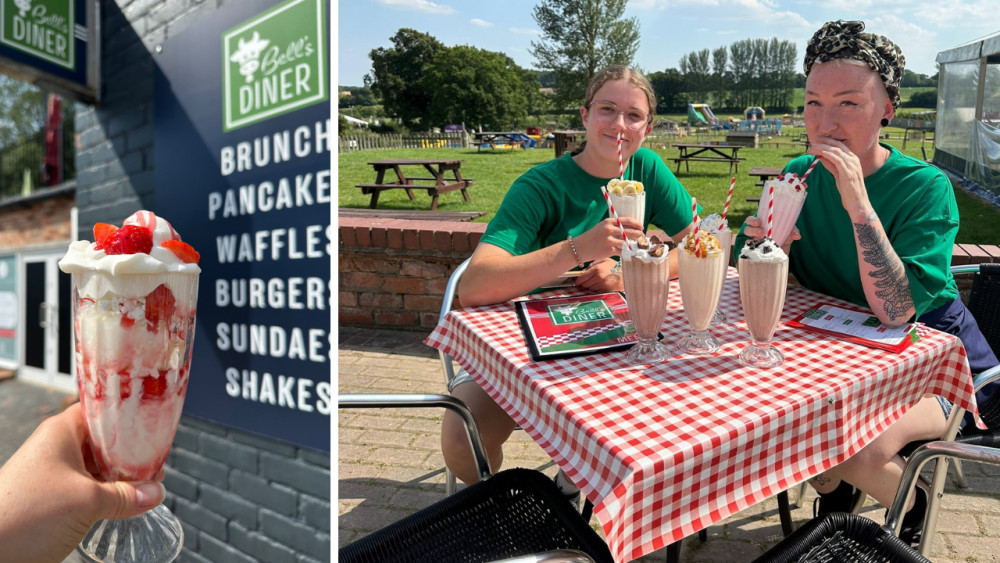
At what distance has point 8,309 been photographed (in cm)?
223

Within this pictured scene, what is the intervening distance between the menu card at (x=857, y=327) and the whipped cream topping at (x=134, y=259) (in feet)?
3.93

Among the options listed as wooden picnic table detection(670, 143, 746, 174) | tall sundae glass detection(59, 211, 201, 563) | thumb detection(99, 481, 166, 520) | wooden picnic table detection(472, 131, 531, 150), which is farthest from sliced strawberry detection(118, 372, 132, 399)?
wooden picnic table detection(472, 131, 531, 150)

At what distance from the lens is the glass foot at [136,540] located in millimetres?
898

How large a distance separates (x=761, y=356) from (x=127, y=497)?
101 centimetres

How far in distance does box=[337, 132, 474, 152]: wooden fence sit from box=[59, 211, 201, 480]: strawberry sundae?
1559cm

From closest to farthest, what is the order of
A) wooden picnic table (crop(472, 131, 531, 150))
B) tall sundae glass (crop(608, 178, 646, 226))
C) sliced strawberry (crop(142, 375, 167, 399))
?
1. sliced strawberry (crop(142, 375, 167, 399))
2. tall sundae glass (crop(608, 178, 646, 226))
3. wooden picnic table (crop(472, 131, 531, 150))

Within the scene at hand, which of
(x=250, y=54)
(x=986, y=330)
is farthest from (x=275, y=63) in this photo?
(x=986, y=330)

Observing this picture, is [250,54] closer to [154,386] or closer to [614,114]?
[614,114]

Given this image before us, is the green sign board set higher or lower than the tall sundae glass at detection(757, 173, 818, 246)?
lower

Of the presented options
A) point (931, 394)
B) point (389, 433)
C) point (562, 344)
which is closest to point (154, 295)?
point (562, 344)

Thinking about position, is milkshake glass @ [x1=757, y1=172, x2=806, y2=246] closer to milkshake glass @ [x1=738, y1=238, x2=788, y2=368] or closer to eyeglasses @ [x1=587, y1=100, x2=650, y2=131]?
milkshake glass @ [x1=738, y1=238, x2=788, y2=368]

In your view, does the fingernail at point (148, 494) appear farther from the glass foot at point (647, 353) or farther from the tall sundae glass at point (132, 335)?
the glass foot at point (647, 353)

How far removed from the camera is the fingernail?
0.78m

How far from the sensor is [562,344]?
1239mm
